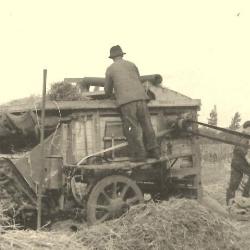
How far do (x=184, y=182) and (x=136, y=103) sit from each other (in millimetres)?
2116

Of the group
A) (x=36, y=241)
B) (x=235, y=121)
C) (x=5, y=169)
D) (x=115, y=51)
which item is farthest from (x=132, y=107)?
(x=235, y=121)

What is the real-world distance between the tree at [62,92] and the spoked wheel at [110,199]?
1.96 m

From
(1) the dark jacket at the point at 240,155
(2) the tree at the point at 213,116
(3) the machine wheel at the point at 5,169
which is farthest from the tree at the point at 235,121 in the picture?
(3) the machine wheel at the point at 5,169

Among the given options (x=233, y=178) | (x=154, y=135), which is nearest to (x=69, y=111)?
(x=154, y=135)

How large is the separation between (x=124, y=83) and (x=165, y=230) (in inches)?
109

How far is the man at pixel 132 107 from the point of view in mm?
8844

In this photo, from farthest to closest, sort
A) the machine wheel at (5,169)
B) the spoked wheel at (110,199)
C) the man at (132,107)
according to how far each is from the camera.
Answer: the man at (132,107)
the machine wheel at (5,169)
the spoked wheel at (110,199)

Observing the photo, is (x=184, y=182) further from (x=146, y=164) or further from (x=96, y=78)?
(x=96, y=78)

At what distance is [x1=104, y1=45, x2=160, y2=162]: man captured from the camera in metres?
8.84

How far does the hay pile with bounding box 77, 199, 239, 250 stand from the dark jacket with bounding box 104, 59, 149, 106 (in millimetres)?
1934

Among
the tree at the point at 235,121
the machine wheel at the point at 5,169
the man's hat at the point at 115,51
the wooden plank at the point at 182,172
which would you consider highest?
the man's hat at the point at 115,51

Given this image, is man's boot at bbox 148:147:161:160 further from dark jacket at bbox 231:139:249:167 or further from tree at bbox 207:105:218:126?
tree at bbox 207:105:218:126

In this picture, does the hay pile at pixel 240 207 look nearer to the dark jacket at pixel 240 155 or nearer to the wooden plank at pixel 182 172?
the wooden plank at pixel 182 172

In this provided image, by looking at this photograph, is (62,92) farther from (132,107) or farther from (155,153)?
(155,153)
